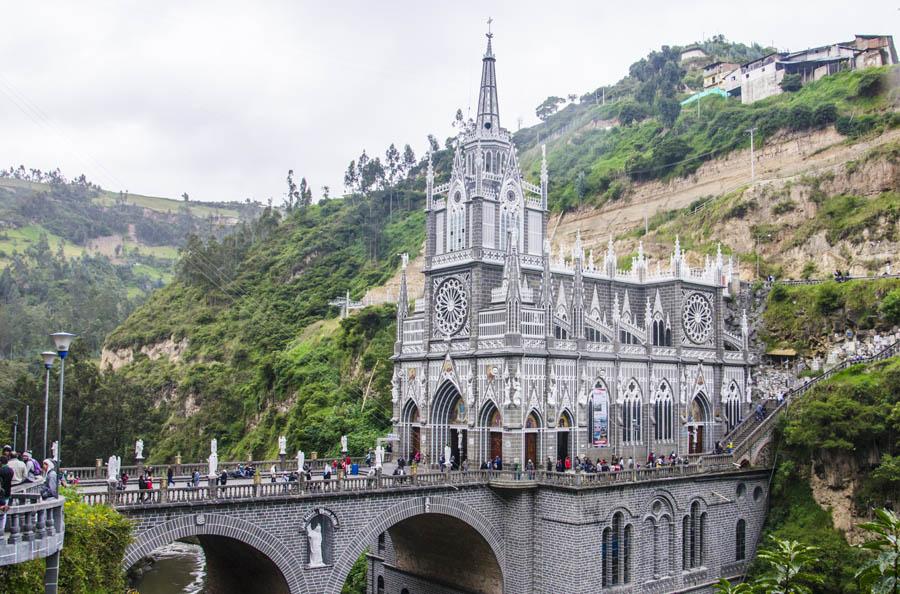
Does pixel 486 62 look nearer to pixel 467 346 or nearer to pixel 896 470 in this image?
pixel 467 346

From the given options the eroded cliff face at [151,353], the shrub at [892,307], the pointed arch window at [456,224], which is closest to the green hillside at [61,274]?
the eroded cliff face at [151,353]

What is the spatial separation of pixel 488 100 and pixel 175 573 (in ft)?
122

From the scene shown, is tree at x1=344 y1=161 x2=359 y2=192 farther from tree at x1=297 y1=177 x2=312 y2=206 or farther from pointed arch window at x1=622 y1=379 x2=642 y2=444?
pointed arch window at x1=622 y1=379 x2=642 y2=444

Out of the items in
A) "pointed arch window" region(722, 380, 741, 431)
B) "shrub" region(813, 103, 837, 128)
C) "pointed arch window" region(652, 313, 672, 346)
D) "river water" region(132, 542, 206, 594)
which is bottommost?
"river water" region(132, 542, 206, 594)

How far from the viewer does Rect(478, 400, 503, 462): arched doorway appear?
38.7 m

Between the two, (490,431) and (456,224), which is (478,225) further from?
(490,431)

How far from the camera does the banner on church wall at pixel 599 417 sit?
41.2 m

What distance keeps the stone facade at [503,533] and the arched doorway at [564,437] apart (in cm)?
→ 375

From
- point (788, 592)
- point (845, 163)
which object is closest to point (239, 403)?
point (845, 163)

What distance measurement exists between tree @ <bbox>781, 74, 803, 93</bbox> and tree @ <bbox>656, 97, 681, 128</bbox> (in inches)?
493

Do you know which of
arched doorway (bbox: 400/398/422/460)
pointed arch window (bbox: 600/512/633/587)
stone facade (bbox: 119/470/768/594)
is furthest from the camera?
arched doorway (bbox: 400/398/422/460)

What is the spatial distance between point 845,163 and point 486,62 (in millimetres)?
32010

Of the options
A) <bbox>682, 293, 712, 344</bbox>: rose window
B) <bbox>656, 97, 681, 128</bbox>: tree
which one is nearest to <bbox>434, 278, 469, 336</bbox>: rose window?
<bbox>682, 293, 712, 344</bbox>: rose window

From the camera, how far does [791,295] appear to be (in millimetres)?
52031
